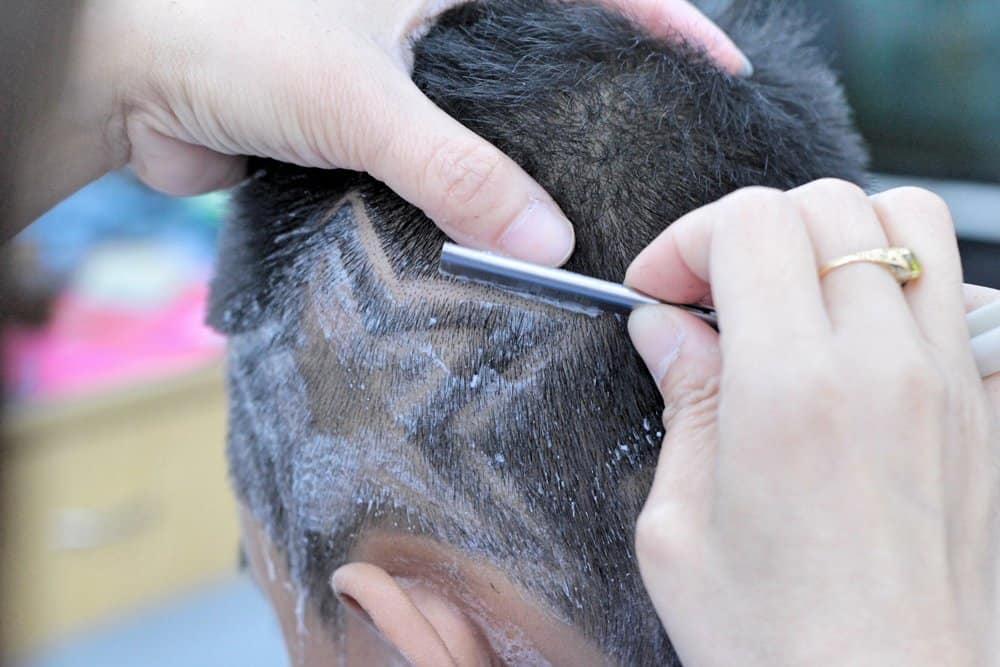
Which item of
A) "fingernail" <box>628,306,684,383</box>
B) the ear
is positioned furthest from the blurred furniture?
"fingernail" <box>628,306,684,383</box>

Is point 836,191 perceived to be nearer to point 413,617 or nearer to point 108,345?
point 413,617

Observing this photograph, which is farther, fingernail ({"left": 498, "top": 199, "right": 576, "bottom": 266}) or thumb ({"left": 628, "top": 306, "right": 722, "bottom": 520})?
fingernail ({"left": 498, "top": 199, "right": 576, "bottom": 266})

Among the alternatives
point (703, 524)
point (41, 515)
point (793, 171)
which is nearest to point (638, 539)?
point (703, 524)

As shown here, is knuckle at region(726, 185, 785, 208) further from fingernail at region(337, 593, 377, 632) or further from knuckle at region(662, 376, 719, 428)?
fingernail at region(337, 593, 377, 632)

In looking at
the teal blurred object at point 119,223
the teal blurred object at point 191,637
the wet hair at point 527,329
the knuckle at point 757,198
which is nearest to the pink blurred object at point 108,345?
the teal blurred object at point 119,223

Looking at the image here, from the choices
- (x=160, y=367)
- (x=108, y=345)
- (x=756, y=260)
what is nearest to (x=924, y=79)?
(x=160, y=367)

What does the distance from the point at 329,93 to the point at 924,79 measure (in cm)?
243

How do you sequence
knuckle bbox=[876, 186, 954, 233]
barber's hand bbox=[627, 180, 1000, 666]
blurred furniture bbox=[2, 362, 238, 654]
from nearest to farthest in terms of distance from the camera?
barber's hand bbox=[627, 180, 1000, 666] < knuckle bbox=[876, 186, 954, 233] < blurred furniture bbox=[2, 362, 238, 654]

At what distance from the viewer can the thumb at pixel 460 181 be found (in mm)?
794

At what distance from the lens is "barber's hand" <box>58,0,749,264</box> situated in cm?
80

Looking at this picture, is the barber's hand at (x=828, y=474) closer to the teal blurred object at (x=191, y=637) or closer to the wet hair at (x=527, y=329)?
the wet hair at (x=527, y=329)

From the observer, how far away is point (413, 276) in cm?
86

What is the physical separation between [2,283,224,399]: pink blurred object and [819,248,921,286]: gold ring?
1.94 m

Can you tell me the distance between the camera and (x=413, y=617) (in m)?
0.83
